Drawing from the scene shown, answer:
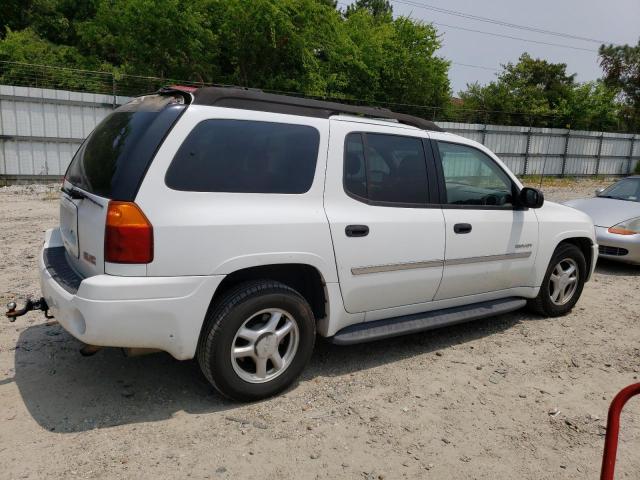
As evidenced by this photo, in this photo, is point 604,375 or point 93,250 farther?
point 604,375

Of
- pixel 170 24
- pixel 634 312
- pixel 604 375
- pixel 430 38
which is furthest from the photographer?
pixel 430 38

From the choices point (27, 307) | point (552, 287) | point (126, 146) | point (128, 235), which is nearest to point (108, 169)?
point (126, 146)

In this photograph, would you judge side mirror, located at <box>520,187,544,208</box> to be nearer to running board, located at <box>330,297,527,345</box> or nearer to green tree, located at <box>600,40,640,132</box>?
running board, located at <box>330,297,527,345</box>

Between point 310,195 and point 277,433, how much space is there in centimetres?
148

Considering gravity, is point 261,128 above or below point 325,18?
below

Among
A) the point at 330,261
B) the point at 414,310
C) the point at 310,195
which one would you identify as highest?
the point at 310,195

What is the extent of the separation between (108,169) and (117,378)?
1468 millimetres

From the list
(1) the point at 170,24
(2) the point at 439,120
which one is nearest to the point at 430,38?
(2) the point at 439,120

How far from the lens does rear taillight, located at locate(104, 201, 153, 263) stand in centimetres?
287

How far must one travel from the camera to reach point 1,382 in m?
3.51

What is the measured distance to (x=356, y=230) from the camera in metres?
3.59

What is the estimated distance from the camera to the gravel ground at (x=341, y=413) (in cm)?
283

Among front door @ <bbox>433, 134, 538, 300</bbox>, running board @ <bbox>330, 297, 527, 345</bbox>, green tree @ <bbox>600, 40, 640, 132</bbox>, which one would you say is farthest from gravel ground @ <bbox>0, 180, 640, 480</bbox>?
green tree @ <bbox>600, 40, 640, 132</bbox>

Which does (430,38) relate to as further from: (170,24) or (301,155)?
(301,155)
